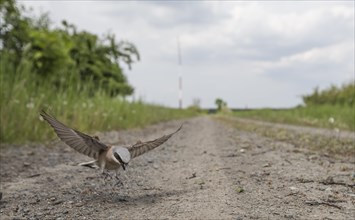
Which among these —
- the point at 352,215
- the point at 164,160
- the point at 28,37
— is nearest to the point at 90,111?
the point at 28,37

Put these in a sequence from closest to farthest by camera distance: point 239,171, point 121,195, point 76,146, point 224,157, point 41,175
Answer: point 76,146 → point 121,195 → point 239,171 → point 41,175 → point 224,157

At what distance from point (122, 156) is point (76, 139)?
37 cm

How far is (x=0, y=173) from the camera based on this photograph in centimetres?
452

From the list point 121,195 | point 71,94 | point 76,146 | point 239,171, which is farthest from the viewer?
point 71,94

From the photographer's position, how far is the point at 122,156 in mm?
2361

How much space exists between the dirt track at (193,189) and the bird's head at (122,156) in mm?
291

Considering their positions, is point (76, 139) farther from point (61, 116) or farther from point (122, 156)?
point (61, 116)

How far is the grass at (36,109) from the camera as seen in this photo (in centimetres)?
657

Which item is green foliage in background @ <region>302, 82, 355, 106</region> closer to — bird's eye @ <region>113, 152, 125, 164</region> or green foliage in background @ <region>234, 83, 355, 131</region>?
green foliage in background @ <region>234, 83, 355, 131</region>

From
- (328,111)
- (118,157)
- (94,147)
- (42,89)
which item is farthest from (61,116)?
(328,111)

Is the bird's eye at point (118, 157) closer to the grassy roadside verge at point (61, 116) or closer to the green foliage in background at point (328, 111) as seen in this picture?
the grassy roadside verge at point (61, 116)

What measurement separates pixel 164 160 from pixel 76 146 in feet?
8.05

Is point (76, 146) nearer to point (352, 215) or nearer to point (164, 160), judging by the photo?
point (352, 215)

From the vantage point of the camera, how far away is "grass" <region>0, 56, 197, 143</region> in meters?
6.57
